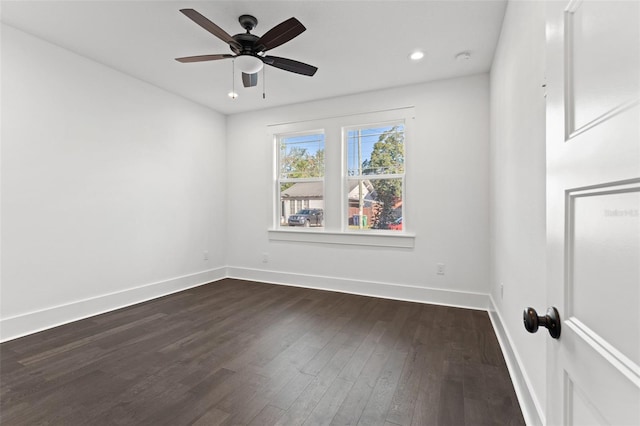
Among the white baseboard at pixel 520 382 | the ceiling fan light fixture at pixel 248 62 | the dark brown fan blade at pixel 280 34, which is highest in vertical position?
the dark brown fan blade at pixel 280 34

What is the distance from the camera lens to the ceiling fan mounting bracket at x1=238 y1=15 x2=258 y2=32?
2.40m

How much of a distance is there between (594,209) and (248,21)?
8.84 ft

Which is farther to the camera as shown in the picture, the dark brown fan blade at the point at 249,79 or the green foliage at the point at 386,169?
the green foliage at the point at 386,169

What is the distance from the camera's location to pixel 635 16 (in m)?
0.46

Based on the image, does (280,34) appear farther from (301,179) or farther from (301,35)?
(301,179)

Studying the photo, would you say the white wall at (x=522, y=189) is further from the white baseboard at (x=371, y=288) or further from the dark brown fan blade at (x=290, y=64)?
the dark brown fan blade at (x=290, y=64)

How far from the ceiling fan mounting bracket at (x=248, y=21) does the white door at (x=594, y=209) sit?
7.48 feet

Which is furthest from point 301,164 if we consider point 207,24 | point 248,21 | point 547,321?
point 547,321

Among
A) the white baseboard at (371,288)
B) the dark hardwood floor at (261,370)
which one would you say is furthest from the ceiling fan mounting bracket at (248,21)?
the white baseboard at (371,288)

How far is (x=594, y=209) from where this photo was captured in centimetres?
58

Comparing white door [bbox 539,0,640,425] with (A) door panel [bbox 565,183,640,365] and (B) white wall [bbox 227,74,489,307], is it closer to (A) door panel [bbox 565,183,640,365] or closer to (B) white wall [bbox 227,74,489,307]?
(A) door panel [bbox 565,183,640,365]

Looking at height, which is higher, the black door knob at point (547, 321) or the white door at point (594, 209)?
the white door at point (594, 209)

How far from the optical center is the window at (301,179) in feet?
14.5

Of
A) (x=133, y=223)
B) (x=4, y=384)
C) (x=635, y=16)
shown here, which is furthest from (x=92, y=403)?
(x=635, y=16)
